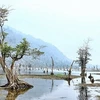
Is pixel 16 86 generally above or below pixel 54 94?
above

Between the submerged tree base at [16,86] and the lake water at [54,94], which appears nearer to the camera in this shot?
the lake water at [54,94]

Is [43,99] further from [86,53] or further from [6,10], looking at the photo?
[86,53]

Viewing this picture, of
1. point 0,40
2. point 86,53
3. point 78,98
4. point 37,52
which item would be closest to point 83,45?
point 86,53

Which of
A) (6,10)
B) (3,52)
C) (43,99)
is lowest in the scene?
(43,99)

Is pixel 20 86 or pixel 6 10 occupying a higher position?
pixel 6 10

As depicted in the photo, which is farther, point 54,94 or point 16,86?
point 16,86

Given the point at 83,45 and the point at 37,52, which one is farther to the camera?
the point at 83,45

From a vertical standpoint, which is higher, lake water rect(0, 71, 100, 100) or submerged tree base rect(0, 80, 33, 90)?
submerged tree base rect(0, 80, 33, 90)

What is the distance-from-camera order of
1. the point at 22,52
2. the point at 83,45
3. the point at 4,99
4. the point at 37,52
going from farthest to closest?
the point at 83,45 < the point at 37,52 < the point at 22,52 < the point at 4,99

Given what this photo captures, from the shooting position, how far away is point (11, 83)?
5462 cm

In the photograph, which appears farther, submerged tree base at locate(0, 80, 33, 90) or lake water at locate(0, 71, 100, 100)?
submerged tree base at locate(0, 80, 33, 90)

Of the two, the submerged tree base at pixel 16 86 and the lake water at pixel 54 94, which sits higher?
the submerged tree base at pixel 16 86

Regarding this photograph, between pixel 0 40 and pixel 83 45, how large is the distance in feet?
120

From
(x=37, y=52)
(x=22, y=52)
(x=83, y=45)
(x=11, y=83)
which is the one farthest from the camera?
(x=83, y=45)
